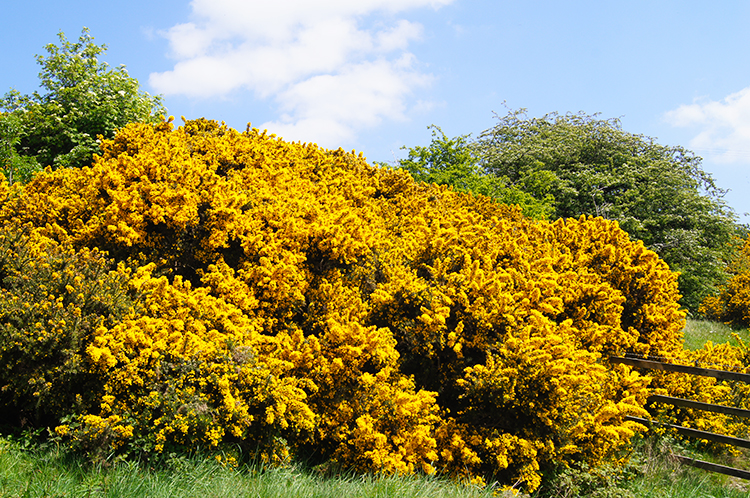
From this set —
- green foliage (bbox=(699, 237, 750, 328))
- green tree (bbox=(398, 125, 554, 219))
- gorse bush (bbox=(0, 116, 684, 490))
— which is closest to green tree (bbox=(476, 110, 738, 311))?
green foliage (bbox=(699, 237, 750, 328))

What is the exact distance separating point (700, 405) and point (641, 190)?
20339mm

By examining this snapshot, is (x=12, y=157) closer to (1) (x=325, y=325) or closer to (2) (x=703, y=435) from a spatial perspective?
(1) (x=325, y=325)

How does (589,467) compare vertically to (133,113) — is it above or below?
Answer: below

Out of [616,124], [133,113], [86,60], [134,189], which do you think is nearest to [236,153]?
[134,189]

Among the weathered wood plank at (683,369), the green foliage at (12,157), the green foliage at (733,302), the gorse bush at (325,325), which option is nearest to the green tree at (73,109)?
the green foliage at (12,157)

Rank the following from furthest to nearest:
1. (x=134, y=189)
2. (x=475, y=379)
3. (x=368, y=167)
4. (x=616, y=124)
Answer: (x=616, y=124) → (x=368, y=167) → (x=134, y=189) → (x=475, y=379)

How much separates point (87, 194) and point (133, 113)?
11245 mm

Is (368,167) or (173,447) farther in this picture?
(368,167)

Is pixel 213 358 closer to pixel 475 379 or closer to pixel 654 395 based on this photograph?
pixel 475 379

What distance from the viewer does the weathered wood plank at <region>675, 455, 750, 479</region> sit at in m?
6.41

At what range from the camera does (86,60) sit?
2050cm

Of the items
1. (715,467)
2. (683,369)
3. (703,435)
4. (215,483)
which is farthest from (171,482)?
(703,435)

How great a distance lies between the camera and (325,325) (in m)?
7.09

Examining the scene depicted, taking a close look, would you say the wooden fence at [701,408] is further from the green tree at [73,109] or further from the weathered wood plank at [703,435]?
the green tree at [73,109]
